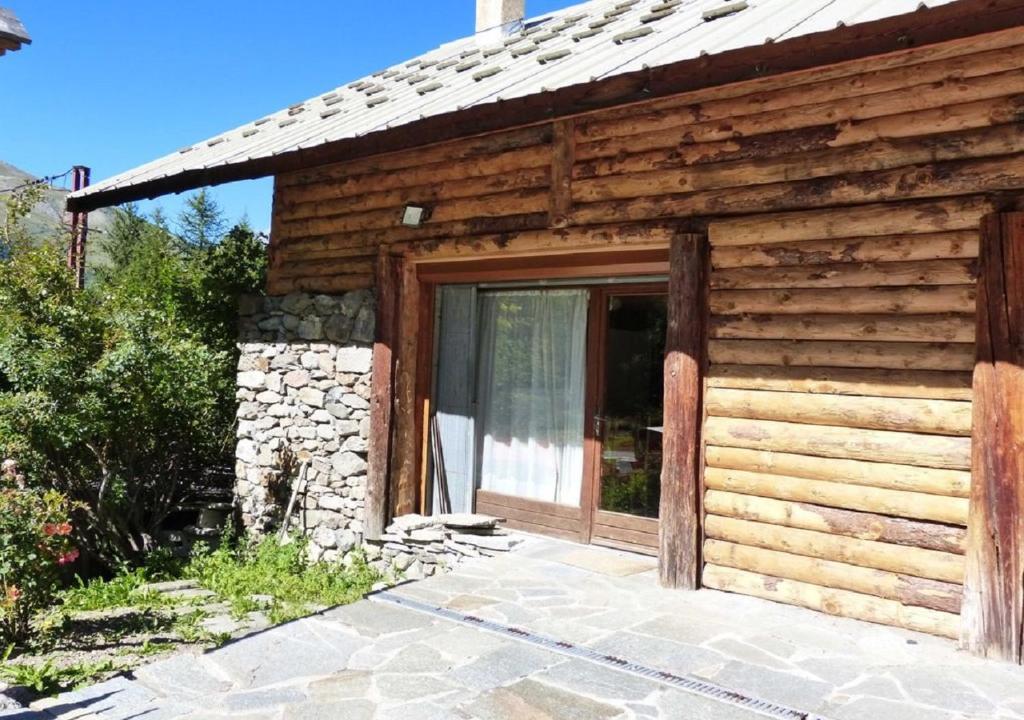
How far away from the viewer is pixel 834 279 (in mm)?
4941

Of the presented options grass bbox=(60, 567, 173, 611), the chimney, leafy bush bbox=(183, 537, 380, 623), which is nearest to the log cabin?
leafy bush bbox=(183, 537, 380, 623)

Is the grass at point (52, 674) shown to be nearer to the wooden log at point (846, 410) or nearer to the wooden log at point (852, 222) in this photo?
the wooden log at point (846, 410)

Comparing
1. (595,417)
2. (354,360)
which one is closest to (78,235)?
(354,360)

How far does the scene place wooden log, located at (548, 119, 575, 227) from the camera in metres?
6.12

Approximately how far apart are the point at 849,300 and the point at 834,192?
65 centimetres

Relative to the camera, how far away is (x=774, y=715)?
3652 mm

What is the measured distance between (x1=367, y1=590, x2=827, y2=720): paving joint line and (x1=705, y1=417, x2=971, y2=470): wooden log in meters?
1.72

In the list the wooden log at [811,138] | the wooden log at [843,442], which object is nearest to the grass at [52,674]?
the wooden log at [843,442]

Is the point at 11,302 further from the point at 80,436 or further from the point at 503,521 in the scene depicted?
the point at 503,521

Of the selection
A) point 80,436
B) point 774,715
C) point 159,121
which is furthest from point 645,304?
point 159,121

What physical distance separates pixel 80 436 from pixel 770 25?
22.1ft

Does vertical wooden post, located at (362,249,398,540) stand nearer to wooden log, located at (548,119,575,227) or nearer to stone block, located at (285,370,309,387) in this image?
stone block, located at (285,370,309,387)

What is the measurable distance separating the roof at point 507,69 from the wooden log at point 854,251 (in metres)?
1.07

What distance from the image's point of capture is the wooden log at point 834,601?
4573 millimetres
